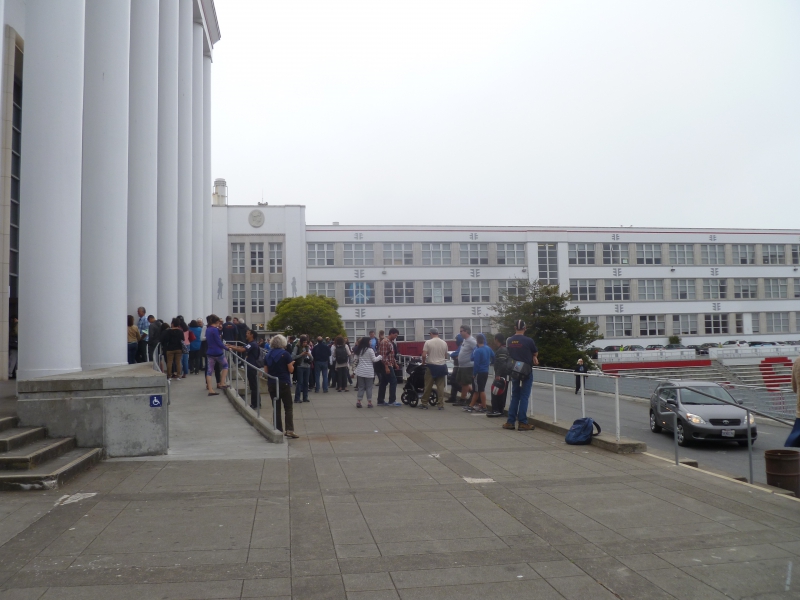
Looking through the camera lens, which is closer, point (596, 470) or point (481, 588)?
point (481, 588)

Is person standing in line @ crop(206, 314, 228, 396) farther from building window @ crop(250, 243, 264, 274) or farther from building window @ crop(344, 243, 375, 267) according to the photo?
building window @ crop(250, 243, 264, 274)

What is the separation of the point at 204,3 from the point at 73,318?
26684 mm

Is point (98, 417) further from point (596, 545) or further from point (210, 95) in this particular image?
point (210, 95)

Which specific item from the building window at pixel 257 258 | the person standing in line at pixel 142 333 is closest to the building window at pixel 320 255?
the building window at pixel 257 258

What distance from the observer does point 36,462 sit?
8.20m

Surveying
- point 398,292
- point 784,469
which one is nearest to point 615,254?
point 398,292

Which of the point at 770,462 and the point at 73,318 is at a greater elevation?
the point at 73,318

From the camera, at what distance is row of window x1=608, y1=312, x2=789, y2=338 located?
7250cm

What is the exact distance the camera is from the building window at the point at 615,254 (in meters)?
72.6

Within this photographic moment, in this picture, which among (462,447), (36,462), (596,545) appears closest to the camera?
(596,545)

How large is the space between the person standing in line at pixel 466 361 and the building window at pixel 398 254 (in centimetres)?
5128

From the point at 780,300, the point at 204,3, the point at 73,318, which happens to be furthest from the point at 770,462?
the point at 780,300

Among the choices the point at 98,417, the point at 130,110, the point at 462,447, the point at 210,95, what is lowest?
the point at 462,447

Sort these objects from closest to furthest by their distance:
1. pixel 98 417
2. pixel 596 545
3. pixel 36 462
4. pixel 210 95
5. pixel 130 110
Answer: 1. pixel 596 545
2. pixel 36 462
3. pixel 98 417
4. pixel 130 110
5. pixel 210 95
